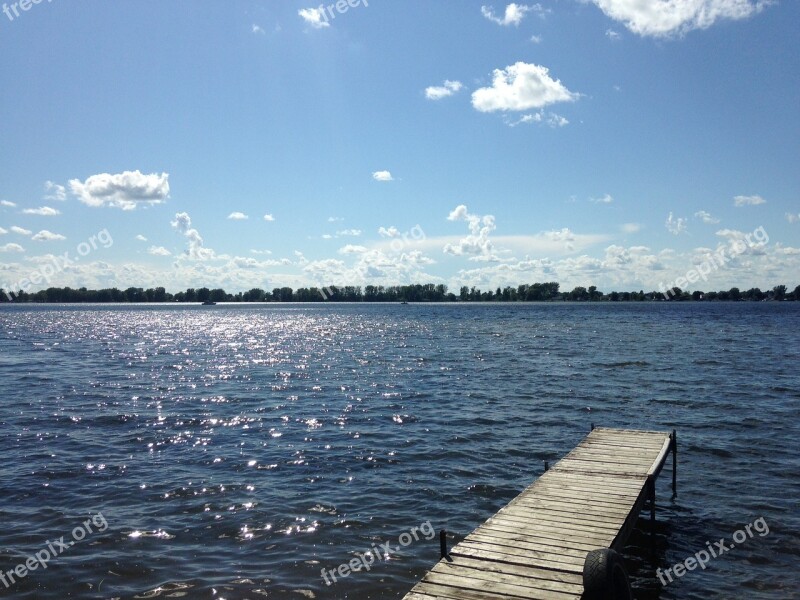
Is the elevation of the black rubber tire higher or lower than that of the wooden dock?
higher

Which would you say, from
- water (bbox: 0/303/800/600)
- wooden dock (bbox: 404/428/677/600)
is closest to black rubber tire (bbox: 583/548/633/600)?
wooden dock (bbox: 404/428/677/600)

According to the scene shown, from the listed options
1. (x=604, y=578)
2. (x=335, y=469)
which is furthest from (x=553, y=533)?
(x=335, y=469)

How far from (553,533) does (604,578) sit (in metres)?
2.30

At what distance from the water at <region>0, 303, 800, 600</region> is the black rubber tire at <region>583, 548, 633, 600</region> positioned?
3009 mm

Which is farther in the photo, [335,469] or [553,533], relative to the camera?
[335,469]

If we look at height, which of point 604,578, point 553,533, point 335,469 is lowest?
point 335,469

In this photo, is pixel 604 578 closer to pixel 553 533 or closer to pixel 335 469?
pixel 553 533

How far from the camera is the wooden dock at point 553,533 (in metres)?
8.66

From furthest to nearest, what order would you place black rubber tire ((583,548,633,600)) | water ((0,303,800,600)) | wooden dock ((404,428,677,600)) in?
water ((0,303,800,600))
wooden dock ((404,428,677,600))
black rubber tire ((583,548,633,600))

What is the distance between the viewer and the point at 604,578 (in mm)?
8281

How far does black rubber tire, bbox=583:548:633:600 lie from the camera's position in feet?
27.2

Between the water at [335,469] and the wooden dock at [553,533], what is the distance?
4.35 ft

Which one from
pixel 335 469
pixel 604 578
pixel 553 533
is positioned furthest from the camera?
pixel 335 469

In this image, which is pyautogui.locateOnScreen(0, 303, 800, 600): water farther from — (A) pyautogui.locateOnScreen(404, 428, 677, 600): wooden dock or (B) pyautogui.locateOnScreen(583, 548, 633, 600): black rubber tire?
(B) pyautogui.locateOnScreen(583, 548, 633, 600): black rubber tire
